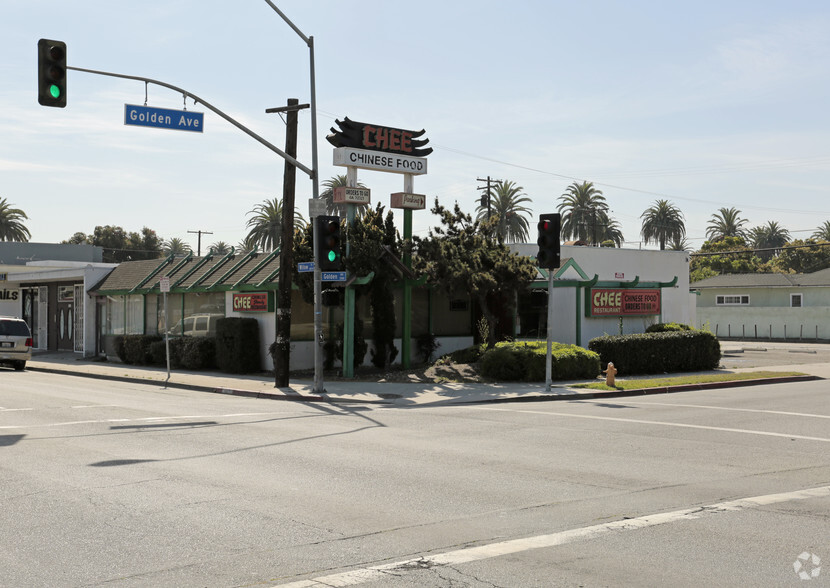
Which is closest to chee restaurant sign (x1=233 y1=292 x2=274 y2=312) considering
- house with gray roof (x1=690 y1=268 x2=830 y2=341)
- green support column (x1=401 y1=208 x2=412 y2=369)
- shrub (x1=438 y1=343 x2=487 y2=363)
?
green support column (x1=401 y1=208 x2=412 y2=369)

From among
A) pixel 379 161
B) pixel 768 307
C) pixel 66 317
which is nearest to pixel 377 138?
pixel 379 161

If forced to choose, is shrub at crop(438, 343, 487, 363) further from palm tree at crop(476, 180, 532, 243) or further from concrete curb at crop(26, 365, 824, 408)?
palm tree at crop(476, 180, 532, 243)

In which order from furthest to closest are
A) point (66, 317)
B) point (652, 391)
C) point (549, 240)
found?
point (66, 317) < point (652, 391) < point (549, 240)

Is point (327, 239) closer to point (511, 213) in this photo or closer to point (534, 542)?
point (534, 542)

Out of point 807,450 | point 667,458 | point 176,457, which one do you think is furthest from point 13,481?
point 807,450

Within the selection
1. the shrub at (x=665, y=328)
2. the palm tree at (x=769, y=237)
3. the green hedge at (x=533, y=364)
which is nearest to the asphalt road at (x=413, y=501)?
the green hedge at (x=533, y=364)

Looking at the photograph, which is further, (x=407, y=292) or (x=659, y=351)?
(x=659, y=351)

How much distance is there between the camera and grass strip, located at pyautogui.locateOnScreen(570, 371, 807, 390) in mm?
21078

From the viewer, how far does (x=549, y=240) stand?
65.5 ft

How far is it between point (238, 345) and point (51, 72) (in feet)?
41.0

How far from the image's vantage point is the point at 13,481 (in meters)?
9.20

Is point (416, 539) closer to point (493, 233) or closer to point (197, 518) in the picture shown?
point (197, 518)

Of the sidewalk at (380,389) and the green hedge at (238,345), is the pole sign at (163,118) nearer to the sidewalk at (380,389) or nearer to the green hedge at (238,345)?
the sidewalk at (380,389)

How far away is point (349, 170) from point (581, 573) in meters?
19.6
